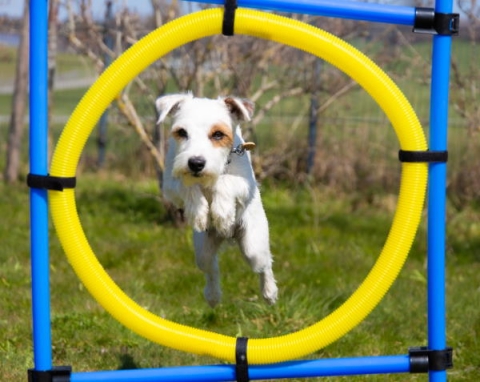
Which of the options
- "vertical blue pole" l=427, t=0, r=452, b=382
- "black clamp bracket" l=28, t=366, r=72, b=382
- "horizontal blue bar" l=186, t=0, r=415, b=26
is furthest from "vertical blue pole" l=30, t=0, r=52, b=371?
"vertical blue pole" l=427, t=0, r=452, b=382

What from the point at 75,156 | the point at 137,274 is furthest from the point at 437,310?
the point at 137,274

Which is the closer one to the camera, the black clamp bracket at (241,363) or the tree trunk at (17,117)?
the black clamp bracket at (241,363)

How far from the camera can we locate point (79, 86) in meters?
14.3

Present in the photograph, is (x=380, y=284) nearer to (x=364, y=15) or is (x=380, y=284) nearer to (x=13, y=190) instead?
(x=364, y=15)

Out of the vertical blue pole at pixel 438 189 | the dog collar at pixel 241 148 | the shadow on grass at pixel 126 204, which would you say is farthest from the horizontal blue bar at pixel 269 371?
the shadow on grass at pixel 126 204

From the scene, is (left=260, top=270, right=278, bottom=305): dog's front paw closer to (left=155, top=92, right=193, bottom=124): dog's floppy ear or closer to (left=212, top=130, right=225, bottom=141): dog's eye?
(left=212, top=130, right=225, bottom=141): dog's eye

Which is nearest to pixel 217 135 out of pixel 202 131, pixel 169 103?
pixel 202 131

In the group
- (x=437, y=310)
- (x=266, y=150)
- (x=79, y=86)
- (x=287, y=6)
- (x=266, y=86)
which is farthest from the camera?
(x=79, y=86)

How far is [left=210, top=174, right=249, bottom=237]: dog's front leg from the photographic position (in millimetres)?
3891

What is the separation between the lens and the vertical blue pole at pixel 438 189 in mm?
3809

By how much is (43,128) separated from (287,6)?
1.14 meters

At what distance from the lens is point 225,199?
3908 millimetres

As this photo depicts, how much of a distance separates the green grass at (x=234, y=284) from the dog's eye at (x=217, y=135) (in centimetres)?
87

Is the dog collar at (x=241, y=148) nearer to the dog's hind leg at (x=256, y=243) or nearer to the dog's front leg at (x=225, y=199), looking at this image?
the dog's front leg at (x=225, y=199)
